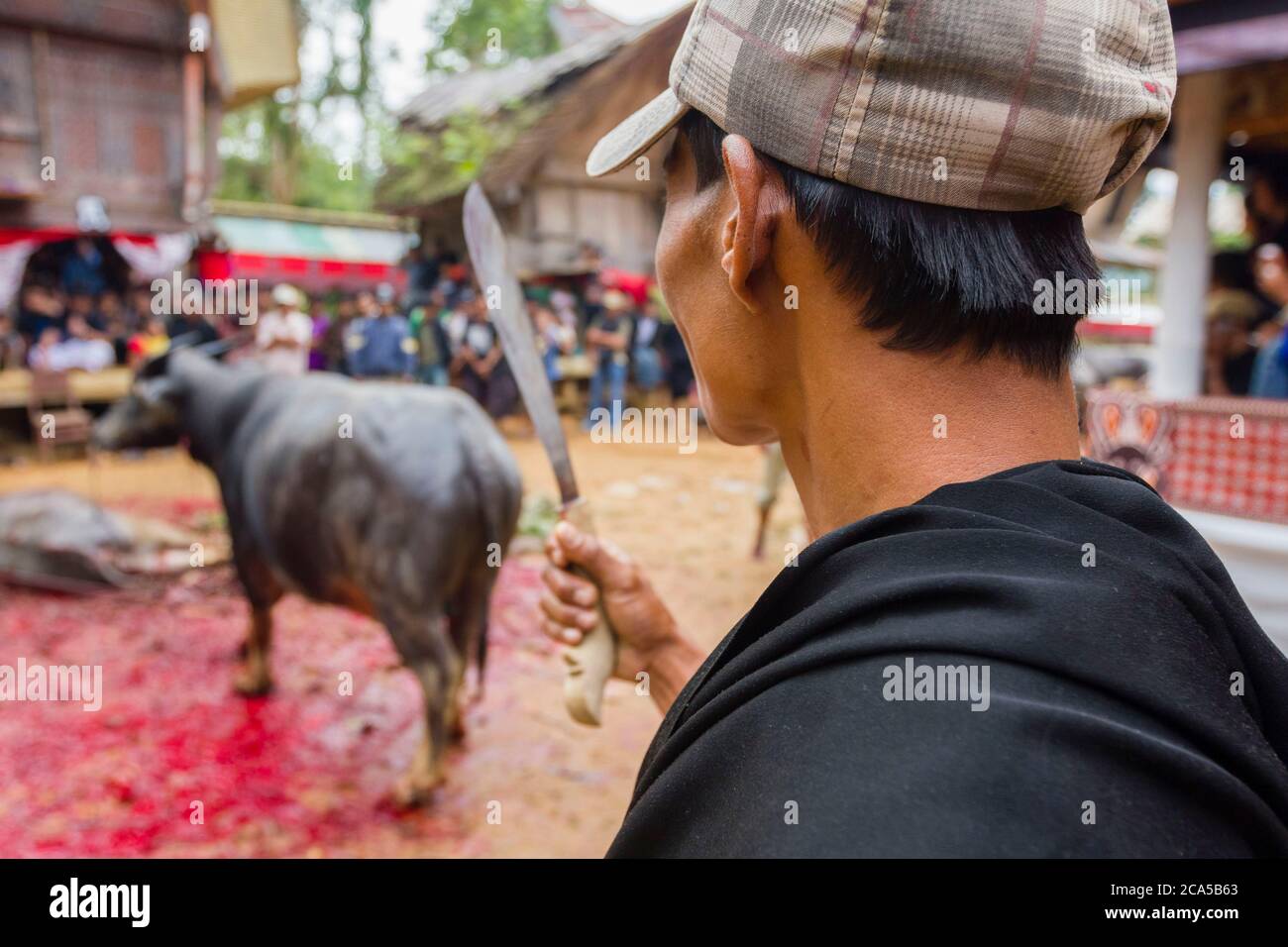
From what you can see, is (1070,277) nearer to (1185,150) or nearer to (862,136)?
(862,136)

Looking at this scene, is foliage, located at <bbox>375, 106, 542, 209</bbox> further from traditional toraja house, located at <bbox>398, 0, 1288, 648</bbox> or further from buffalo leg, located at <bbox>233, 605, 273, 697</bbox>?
buffalo leg, located at <bbox>233, 605, 273, 697</bbox>

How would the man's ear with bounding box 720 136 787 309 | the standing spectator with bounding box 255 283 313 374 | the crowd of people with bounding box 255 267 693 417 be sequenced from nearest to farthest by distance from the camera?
the man's ear with bounding box 720 136 787 309, the standing spectator with bounding box 255 283 313 374, the crowd of people with bounding box 255 267 693 417

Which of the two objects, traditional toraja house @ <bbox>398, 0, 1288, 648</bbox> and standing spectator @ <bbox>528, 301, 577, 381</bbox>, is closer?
traditional toraja house @ <bbox>398, 0, 1288, 648</bbox>

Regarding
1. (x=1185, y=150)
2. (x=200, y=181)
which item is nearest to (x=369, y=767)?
(x=1185, y=150)

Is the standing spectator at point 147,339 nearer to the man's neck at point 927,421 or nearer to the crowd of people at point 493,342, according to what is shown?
the crowd of people at point 493,342

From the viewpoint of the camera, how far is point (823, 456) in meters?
1.14

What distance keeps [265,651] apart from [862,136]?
5.07 meters

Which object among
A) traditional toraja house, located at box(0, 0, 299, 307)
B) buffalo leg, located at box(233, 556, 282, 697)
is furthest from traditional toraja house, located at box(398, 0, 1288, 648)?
traditional toraja house, located at box(0, 0, 299, 307)

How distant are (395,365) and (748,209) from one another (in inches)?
517

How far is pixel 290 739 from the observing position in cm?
485

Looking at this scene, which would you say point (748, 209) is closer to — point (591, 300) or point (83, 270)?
point (591, 300)

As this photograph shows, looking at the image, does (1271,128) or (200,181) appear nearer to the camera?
(1271,128)

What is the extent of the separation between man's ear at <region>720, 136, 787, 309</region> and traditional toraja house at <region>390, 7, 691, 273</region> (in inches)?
514

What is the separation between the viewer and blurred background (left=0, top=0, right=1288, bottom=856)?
14.5ft
